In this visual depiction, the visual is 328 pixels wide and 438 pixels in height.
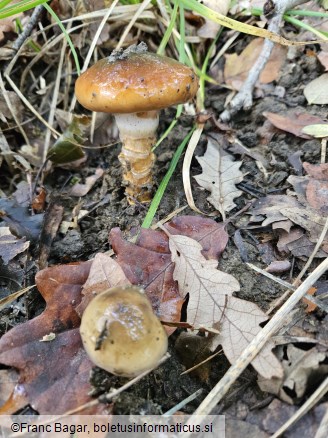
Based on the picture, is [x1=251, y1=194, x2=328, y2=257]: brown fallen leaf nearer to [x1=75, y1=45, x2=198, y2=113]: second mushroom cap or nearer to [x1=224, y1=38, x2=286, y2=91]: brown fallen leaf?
[x1=75, y1=45, x2=198, y2=113]: second mushroom cap

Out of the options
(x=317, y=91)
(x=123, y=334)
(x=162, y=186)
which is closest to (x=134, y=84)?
(x=162, y=186)

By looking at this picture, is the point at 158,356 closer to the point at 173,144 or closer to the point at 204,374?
the point at 204,374

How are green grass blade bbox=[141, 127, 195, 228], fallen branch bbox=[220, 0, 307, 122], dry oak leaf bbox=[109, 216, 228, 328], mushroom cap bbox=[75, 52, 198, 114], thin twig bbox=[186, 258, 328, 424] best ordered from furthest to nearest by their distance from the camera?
fallen branch bbox=[220, 0, 307, 122] < green grass blade bbox=[141, 127, 195, 228] < mushroom cap bbox=[75, 52, 198, 114] < dry oak leaf bbox=[109, 216, 228, 328] < thin twig bbox=[186, 258, 328, 424]

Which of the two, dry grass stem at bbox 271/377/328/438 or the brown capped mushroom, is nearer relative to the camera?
dry grass stem at bbox 271/377/328/438

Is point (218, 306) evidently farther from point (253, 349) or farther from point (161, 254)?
point (161, 254)

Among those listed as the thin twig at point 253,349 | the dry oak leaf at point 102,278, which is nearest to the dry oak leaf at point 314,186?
the thin twig at point 253,349

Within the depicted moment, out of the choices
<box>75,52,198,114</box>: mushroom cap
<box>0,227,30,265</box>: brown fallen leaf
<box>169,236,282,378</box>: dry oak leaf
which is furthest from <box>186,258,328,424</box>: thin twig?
<box>0,227,30,265</box>: brown fallen leaf

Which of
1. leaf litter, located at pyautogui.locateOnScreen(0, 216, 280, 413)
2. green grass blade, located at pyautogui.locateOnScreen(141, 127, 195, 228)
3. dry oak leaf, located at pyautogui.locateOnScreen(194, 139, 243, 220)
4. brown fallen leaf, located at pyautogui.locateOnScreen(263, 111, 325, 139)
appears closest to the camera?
leaf litter, located at pyautogui.locateOnScreen(0, 216, 280, 413)
